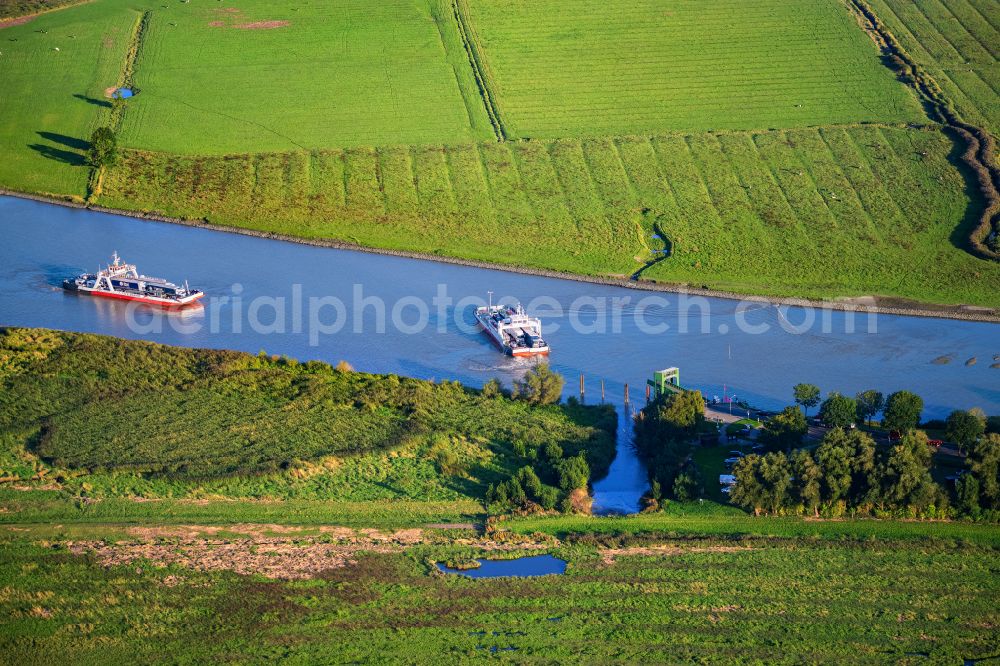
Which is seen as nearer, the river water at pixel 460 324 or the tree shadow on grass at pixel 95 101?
the river water at pixel 460 324

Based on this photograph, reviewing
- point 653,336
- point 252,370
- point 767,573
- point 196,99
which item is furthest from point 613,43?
point 767,573

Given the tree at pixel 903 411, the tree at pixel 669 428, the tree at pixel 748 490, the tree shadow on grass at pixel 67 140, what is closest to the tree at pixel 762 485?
the tree at pixel 748 490

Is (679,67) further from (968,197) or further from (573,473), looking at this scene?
(573,473)

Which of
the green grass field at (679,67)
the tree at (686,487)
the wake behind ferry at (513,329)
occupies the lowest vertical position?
the tree at (686,487)

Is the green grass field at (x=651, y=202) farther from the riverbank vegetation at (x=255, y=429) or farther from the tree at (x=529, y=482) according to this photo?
the tree at (x=529, y=482)

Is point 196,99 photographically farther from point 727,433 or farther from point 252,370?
point 727,433

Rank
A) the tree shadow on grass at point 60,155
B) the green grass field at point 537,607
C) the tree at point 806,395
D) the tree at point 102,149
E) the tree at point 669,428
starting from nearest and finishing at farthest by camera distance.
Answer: the green grass field at point 537,607 < the tree at point 669,428 < the tree at point 806,395 < the tree at point 102,149 < the tree shadow on grass at point 60,155
